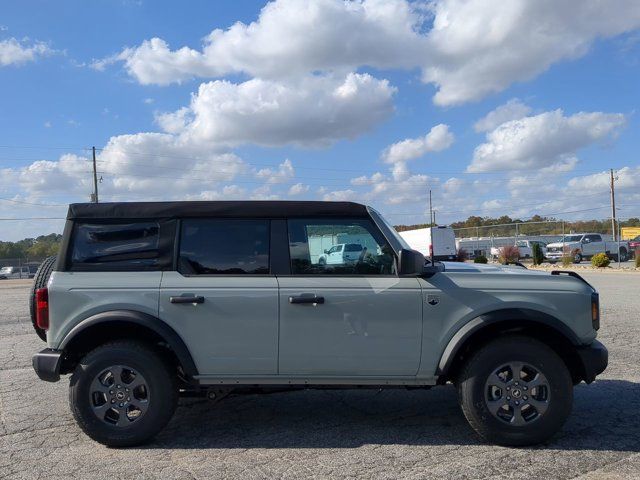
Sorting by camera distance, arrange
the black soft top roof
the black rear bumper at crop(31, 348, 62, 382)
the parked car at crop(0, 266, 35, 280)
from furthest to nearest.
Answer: the parked car at crop(0, 266, 35, 280) < the black soft top roof < the black rear bumper at crop(31, 348, 62, 382)

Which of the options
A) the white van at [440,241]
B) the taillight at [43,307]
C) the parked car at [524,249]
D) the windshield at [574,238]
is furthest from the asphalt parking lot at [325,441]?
the parked car at [524,249]

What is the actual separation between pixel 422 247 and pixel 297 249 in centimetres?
3022

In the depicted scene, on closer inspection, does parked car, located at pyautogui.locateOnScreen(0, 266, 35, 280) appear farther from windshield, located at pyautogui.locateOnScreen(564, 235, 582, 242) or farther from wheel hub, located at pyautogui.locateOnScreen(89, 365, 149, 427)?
wheel hub, located at pyautogui.locateOnScreen(89, 365, 149, 427)

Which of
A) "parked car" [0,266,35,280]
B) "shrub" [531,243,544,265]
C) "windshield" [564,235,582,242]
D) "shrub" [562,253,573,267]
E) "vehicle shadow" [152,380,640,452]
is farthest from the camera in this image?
"parked car" [0,266,35,280]

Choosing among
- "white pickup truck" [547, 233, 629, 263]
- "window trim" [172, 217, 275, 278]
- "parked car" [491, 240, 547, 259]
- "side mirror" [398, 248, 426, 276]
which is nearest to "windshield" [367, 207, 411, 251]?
"side mirror" [398, 248, 426, 276]

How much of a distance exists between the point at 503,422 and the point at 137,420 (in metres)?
2.85

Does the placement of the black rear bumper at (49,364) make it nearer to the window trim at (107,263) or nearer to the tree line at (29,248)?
the window trim at (107,263)

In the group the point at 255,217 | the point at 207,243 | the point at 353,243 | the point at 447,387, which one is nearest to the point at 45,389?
the point at 207,243

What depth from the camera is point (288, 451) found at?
14.0ft

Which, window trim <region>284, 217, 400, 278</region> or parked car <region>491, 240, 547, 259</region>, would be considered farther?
parked car <region>491, 240, 547, 259</region>

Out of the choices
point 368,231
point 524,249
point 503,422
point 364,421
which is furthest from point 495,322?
point 524,249

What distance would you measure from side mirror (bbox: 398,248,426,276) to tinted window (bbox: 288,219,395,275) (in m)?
0.21

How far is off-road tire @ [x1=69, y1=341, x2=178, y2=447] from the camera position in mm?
4324

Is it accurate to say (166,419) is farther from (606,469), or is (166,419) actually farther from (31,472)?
(606,469)
